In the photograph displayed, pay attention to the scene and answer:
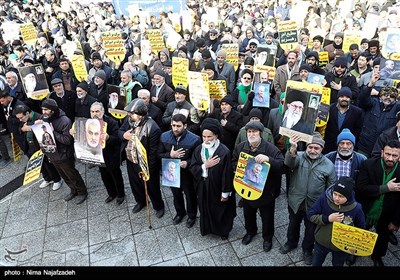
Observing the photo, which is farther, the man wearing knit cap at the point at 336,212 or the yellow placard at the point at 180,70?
the yellow placard at the point at 180,70

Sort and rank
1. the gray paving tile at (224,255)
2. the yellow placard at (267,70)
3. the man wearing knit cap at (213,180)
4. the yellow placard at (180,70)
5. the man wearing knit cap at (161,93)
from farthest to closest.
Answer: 1. the yellow placard at (180,70)
2. the man wearing knit cap at (161,93)
3. the yellow placard at (267,70)
4. the gray paving tile at (224,255)
5. the man wearing knit cap at (213,180)

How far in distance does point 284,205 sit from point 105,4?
16696 mm

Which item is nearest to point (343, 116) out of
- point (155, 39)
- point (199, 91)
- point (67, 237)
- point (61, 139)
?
point (199, 91)

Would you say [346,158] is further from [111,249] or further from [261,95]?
[111,249]

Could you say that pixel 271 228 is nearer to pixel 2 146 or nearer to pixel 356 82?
pixel 356 82

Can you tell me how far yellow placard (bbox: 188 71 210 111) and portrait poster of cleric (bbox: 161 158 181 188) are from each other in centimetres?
159

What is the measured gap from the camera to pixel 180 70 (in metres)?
7.42

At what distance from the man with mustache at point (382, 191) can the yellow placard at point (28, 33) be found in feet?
38.0

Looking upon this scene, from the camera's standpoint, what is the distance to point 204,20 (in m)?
14.0

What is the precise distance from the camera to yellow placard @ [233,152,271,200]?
420 cm

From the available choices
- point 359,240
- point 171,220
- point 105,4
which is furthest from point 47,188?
point 105,4

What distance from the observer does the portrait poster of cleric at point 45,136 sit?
5.55 m

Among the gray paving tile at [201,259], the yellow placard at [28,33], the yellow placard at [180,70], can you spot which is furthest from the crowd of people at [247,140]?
the yellow placard at [28,33]

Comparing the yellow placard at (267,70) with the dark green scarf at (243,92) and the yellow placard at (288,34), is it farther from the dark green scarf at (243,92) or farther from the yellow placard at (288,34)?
the yellow placard at (288,34)
